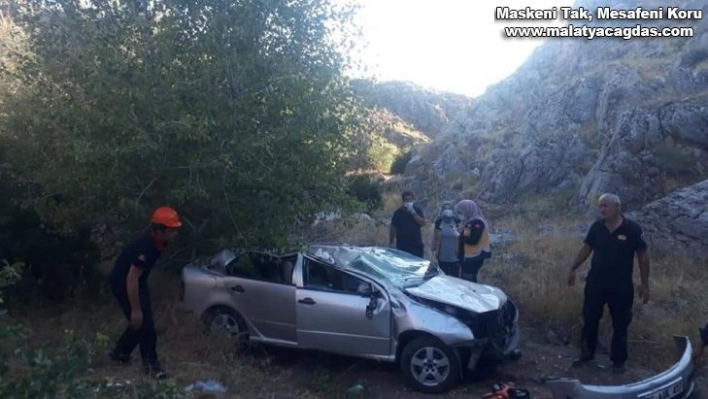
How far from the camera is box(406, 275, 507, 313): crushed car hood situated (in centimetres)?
779

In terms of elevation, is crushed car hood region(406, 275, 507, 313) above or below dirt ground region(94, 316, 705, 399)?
above

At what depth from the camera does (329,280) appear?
8281mm

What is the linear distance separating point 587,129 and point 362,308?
16.7m

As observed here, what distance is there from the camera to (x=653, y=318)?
30.7ft

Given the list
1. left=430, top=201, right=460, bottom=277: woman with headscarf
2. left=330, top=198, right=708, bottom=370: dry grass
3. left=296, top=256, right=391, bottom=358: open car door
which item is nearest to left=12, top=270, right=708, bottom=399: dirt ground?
left=330, top=198, right=708, bottom=370: dry grass

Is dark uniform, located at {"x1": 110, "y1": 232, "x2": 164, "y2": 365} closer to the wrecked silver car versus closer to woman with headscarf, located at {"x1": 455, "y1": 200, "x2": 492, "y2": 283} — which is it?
the wrecked silver car

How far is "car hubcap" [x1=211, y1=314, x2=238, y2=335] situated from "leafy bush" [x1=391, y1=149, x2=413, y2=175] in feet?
80.9

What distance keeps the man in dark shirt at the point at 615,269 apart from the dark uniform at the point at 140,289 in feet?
13.9

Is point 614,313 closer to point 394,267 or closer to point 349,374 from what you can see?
point 394,267

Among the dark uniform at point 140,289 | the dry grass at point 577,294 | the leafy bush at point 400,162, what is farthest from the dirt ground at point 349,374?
the leafy bush at point 400,162

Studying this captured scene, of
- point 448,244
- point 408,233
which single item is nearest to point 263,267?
point 408,233

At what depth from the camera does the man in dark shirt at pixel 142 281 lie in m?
6.66

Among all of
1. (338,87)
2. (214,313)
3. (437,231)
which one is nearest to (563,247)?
(437,231)

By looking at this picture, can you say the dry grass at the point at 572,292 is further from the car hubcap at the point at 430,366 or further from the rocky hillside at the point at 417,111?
the rocky hillside at the point at 417,111
